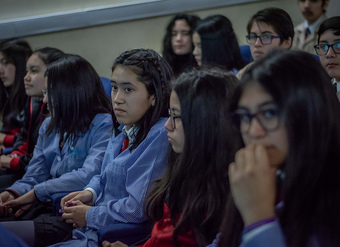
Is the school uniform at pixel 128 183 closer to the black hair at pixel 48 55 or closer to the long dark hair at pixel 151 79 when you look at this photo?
the long dark hair at pixel 151 79

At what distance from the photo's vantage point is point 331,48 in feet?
6.16

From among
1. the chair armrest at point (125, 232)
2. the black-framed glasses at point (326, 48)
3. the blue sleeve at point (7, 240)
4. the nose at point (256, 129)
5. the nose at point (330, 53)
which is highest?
the black-framed glasses at point (326, 48)

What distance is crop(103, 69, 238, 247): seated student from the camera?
1.21 m

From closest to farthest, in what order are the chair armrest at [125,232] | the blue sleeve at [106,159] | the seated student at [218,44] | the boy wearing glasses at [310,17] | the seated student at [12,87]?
the chair armrest at [125,232] < the blue sleeve at [106,159] < the seated student at [218,44] < the seated student at [12,87] < the boy wearing glasses at [310,17]

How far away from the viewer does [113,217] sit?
61.0 inches

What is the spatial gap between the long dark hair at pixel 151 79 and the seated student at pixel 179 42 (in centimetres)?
136

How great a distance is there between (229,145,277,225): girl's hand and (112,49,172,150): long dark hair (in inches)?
32.5

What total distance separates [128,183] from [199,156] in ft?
1.39

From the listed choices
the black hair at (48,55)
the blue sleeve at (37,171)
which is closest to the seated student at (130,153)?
the blue sleeve at (37,171)

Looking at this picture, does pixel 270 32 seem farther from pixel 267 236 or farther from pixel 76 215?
pixel 267 236

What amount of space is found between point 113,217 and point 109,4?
204 cm

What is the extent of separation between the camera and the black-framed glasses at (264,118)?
862 mm

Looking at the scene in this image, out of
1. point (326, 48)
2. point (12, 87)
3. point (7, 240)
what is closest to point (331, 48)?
point (326, 48)

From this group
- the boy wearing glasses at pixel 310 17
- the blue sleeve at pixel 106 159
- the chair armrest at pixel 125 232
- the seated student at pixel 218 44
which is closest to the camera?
the chair armrest at pixel 125 232
